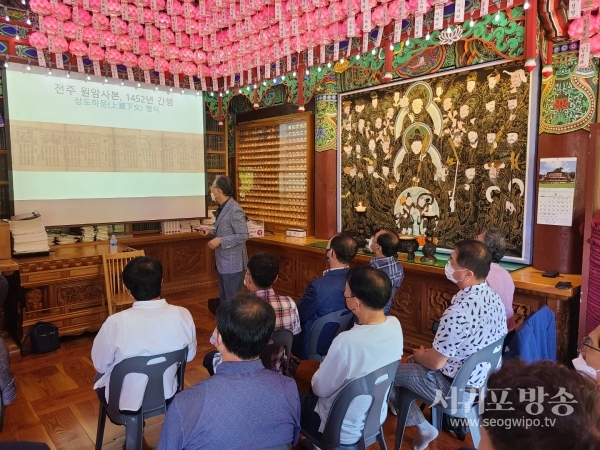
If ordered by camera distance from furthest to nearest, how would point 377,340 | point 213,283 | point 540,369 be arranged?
point 213,283
point 377,340
point 540,369

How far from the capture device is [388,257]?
2.97 m

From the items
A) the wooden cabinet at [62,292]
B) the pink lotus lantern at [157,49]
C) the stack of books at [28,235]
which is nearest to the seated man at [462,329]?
the wooden cabinet at [62,292]

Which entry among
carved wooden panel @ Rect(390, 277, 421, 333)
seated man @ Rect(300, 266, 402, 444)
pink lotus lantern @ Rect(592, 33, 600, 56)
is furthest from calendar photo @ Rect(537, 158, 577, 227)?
seated man @ Rect(300, 266, 402, 444)

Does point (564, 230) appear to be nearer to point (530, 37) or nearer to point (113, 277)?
point (530, 37)

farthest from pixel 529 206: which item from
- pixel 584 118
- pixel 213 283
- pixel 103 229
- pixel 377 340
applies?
pixel 103 229

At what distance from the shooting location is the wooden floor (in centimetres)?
240

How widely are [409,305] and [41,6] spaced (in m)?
3.94

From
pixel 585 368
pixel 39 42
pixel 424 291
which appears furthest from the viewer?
pixel 39 42

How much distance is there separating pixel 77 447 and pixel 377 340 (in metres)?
1.80

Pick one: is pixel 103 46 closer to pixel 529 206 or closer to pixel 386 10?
pixel 386 10

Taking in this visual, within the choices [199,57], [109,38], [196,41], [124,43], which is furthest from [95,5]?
[199,57]

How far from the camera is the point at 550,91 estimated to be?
304 cm

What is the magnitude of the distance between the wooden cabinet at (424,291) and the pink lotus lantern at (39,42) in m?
2.86

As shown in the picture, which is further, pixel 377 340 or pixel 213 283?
pixel 213 283
